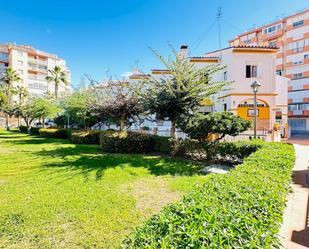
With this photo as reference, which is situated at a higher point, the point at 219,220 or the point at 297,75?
the point at 297,75

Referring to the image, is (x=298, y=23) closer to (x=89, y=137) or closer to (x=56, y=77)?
(x=89, y=137)

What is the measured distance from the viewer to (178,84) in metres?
10.7

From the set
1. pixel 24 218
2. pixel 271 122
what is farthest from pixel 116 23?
pixel 24 218

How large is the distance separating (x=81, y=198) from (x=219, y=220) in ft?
14.1

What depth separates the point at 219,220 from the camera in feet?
7.25

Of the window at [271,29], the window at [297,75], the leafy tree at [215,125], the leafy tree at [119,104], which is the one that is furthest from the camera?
the window at [271,29]

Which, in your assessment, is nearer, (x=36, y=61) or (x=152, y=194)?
(x=152, y=194)

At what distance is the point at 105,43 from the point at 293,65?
37389 mm

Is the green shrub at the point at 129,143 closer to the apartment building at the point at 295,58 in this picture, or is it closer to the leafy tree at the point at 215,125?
the leafy tree at the point at 215,125

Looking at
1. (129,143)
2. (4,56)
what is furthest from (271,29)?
(4,56)

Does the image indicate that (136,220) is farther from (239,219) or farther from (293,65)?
(293,65)

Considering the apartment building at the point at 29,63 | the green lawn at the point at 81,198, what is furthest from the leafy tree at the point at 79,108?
the apartment building at the point at 29,63

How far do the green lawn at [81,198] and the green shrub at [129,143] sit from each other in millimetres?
2912

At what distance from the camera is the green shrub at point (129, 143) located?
A: 1265 cm
